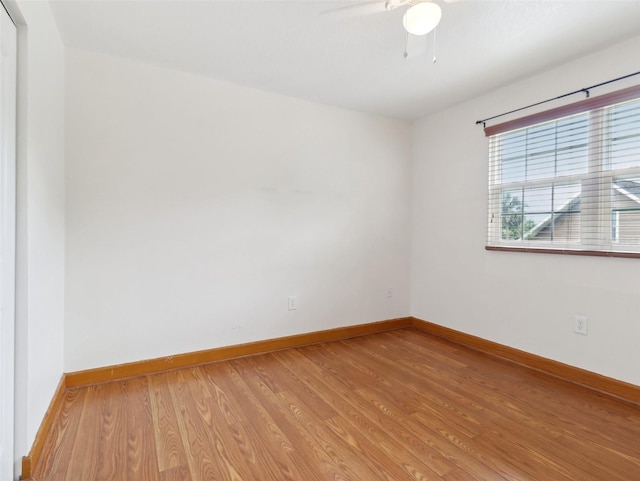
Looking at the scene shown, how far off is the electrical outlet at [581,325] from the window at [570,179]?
488 millimetres

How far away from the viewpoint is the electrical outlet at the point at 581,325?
2.32 metres

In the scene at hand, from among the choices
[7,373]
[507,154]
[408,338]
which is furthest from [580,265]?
[7,373]

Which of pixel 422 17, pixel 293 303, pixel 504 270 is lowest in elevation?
pixel 293 303

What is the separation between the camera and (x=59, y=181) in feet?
6.70

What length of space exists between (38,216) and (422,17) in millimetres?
2180

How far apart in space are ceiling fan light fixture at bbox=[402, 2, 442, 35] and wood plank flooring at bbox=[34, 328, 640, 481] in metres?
2.17

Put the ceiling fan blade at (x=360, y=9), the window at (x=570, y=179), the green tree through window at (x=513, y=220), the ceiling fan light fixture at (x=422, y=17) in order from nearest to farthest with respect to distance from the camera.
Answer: the ceiling fan light fixture at (x=422, y=17) → the ceiling fan blade at (x=360, y=9) → the window at (x=570, y=179) → the green tree through window at (x=513, y=220)

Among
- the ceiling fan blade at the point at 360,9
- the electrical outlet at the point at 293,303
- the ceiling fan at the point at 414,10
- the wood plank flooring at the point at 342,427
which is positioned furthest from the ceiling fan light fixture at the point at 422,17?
the electrical outlet at the point at 293,303

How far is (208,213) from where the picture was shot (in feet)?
8.69

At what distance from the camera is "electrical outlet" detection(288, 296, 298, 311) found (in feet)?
9.99

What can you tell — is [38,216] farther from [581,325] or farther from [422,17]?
[581,325]

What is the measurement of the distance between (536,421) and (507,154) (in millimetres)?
2103

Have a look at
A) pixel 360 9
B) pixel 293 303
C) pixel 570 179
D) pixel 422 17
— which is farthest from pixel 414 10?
pixel 293 303

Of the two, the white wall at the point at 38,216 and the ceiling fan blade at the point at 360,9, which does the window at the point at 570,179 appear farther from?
the white wall at the point at 38,216
